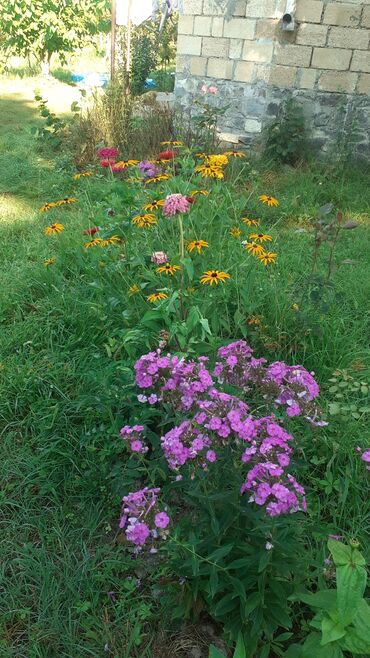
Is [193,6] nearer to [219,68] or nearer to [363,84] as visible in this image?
[219,68]

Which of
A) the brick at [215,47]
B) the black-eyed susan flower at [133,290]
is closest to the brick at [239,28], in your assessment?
the brick at [215,47]

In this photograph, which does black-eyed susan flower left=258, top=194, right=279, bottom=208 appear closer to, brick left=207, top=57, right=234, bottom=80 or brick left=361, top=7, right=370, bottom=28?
brick left=361, top=7, right=370, bottom=28

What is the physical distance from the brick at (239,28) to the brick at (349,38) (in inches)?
34.2

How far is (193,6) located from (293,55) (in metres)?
1.42

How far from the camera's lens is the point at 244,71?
6.44 meters

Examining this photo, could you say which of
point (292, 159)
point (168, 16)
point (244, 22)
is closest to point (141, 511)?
point (292, 159)

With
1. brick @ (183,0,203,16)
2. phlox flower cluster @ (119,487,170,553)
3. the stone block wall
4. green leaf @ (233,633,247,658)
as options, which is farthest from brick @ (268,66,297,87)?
green leaf @ (233,633,247,658)

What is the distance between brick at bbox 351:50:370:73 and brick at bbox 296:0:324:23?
21.4 inches

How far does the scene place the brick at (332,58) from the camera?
19.6ft

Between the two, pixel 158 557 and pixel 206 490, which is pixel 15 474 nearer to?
pixel 158 557

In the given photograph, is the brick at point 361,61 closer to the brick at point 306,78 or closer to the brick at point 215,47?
the brick at point 306,78

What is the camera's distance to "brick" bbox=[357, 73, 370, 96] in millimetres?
6023

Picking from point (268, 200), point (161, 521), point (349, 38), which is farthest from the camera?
point (349, 38)

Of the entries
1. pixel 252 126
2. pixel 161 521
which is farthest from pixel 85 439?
pixel 252 126
